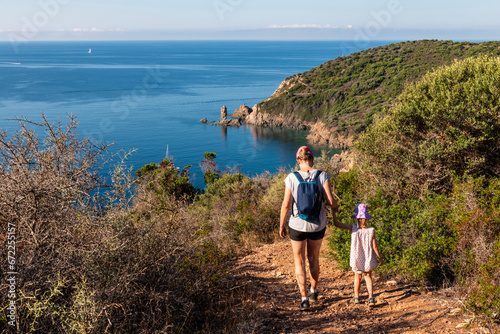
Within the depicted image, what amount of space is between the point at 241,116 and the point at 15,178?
93.2m

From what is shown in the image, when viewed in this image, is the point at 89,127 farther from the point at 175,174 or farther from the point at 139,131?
the point at 175,174

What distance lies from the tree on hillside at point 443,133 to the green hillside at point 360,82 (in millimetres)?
54300

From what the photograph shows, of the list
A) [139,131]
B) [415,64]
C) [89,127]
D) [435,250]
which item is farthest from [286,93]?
[435,250]

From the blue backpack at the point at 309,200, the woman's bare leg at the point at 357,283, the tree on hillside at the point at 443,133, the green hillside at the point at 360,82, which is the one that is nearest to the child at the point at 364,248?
the woman's bare leg at the point at 357,283

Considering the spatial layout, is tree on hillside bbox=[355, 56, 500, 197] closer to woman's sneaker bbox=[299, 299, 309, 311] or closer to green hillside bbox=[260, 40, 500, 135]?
→ woman's sneaker bbox=[299, 299, 309, 311]

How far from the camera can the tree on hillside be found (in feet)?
23.9

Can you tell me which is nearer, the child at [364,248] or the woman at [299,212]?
the woman at [299,212]

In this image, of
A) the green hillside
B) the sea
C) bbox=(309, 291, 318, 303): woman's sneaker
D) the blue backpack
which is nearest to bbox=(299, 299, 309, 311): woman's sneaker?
bbox=(309, 291, 318, 303): woman's sneaker

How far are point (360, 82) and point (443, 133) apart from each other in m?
77.3

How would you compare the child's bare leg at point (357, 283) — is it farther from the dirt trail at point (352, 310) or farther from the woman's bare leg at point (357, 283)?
the dirt trail at point (352, 310)

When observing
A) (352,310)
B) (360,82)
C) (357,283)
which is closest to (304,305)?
(352,310)

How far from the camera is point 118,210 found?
13.8 feet

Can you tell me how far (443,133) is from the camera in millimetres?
7641

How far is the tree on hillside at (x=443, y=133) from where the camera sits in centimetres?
727
